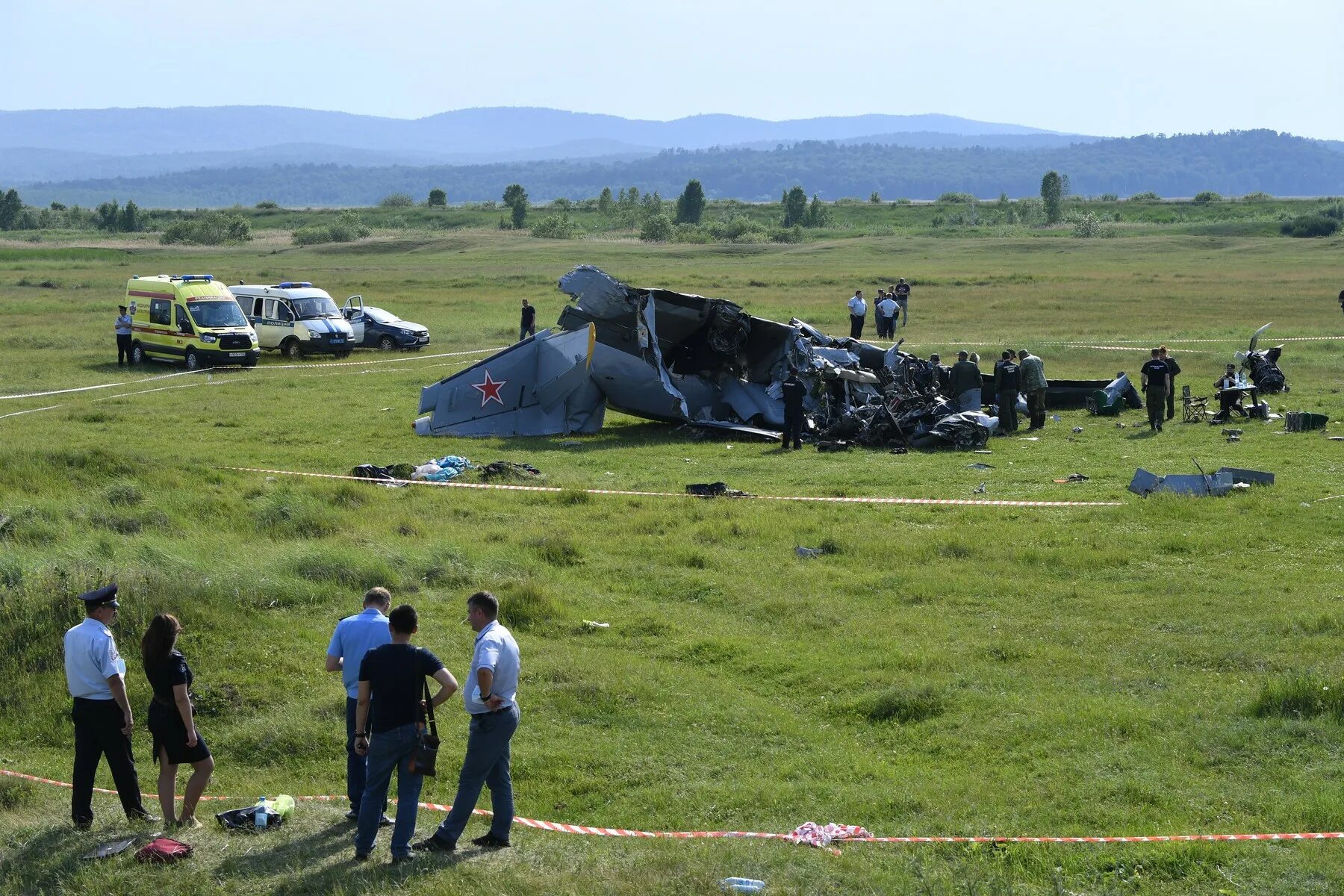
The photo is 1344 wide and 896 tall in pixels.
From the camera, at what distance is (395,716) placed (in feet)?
24.3

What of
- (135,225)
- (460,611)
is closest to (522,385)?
(460,611)

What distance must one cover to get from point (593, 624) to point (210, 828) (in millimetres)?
4922

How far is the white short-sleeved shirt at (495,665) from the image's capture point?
746cm

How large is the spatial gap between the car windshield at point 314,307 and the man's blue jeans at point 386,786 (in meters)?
30.7

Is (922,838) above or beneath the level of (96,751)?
beneath

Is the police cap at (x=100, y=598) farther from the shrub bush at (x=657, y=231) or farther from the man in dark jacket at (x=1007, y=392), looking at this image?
the shrub bush at (x=657, y=231)

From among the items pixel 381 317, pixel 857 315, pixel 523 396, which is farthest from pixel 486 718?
pixel 381 317

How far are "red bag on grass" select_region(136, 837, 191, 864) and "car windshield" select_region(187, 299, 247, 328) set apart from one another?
91.5 ft

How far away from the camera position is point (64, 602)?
11945 mm

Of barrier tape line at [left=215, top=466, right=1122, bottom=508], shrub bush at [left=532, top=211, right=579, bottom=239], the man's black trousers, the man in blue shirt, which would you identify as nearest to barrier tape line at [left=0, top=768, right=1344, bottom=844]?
the man in blue shirt

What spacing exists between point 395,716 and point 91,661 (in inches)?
83.3

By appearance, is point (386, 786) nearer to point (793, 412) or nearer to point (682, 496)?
point (682, 496)

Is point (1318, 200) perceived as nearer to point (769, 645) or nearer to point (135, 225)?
point (135, 225)

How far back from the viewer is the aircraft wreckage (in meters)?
23.6
